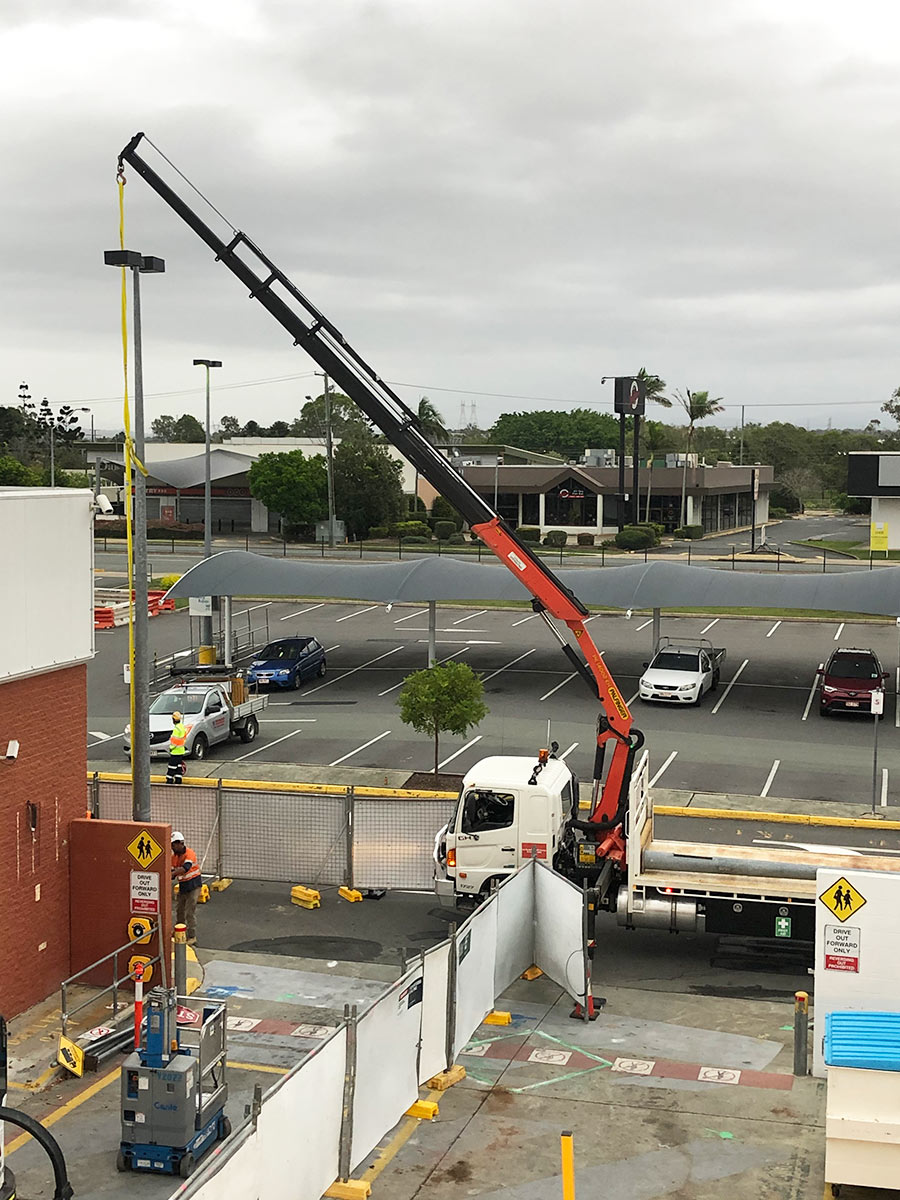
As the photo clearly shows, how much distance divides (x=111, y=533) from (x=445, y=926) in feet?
293

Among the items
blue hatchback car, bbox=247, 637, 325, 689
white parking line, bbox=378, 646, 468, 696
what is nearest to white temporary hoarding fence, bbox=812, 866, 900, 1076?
white parking line, bbox=378, 646, 468, 696

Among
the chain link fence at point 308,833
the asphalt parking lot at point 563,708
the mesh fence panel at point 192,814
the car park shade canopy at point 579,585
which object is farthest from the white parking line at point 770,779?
the mesh fence panel at point 192,814

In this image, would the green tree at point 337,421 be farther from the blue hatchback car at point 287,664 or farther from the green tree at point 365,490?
the blue hatchback car at point 287,664

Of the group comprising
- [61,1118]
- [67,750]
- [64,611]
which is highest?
[64,611]

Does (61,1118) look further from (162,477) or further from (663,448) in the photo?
(663,448)

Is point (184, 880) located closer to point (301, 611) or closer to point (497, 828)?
point (497, 828)

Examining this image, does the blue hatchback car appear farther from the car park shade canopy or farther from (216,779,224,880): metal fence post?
(216,779,224,880): metal fence post

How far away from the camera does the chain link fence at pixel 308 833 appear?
2078cm

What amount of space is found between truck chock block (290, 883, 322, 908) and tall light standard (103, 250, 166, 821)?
293cm

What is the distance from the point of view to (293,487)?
98.7 m

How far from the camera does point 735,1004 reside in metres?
16.5

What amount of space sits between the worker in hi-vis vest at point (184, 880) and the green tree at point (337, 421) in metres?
107

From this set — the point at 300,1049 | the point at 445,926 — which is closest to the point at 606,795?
the point at 445,926

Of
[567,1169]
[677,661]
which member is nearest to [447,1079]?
[567,1169]
